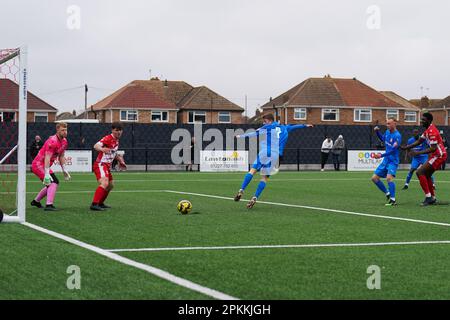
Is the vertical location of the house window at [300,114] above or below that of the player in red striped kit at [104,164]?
above

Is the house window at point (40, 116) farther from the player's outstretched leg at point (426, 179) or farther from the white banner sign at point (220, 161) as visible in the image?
the player's outstretched leg at point (426, 179)

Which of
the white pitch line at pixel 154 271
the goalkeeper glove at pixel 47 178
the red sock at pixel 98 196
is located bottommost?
the white pitch line at pixel 154 271

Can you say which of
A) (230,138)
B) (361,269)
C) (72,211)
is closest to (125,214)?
(72,211)

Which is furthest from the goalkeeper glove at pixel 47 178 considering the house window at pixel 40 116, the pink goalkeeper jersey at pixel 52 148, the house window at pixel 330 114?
the house window at pixel 330 114

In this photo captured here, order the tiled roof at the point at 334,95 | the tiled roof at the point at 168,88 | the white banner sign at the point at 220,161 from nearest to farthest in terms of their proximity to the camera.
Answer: the white banner sign at the point at 220,161 → the tiled roof at the point at 334,95 → the tiled roof at the point at 168,88

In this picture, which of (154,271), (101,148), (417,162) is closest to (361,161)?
(417,162)

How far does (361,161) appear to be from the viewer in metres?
44.8

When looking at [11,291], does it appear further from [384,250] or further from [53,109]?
[53,109]

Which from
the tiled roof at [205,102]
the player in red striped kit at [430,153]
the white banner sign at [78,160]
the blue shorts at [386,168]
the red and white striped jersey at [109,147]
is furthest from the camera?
the tiled roof at [205,102]

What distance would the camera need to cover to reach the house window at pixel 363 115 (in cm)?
8825

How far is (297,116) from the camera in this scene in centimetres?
8669

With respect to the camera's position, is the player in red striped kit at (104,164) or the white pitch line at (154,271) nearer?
the white pitch line at (154,271)

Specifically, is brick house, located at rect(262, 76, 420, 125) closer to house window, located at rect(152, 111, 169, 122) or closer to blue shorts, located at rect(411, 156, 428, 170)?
house window, located at rect(152, 111, 169, 122)

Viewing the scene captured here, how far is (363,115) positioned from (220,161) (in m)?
48.8
